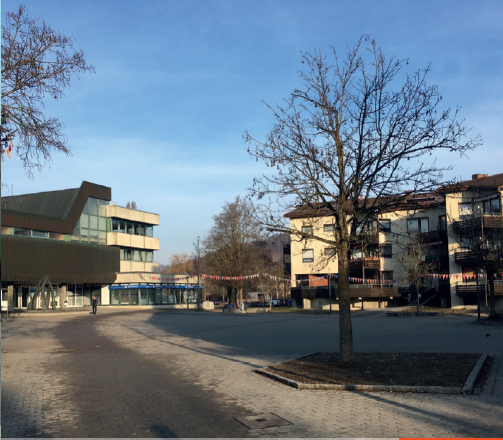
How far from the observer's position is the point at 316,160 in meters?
11.8

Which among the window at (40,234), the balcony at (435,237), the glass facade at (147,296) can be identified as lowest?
the glass facade at (147,296)

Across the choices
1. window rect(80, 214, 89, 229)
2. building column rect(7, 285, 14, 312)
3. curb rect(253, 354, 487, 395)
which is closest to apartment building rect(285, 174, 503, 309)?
window rect(80, 214, 89, 229)

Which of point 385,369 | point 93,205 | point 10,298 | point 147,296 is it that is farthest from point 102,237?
point 385,369

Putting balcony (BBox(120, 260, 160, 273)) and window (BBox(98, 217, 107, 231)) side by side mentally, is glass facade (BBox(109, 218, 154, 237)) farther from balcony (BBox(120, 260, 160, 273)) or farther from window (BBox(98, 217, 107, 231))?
balcony (BBox(120, 260, 160, 273))

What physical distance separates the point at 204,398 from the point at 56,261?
39672 millimetres

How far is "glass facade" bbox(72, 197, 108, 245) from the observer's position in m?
51.1

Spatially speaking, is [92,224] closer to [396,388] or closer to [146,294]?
[146,294]

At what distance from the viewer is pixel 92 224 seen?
2085 inches

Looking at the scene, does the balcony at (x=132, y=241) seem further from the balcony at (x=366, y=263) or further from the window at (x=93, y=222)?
the balcony at (x=366, y=263)

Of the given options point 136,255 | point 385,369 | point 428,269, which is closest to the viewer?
point 385,369

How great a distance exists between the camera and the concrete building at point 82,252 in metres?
42.3

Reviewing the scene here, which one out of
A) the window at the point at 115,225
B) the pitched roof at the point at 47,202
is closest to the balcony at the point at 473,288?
the window at the point at 115,225

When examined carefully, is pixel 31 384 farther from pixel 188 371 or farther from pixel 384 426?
pixel 384 426

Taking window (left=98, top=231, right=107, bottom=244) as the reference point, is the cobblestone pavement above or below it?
below
